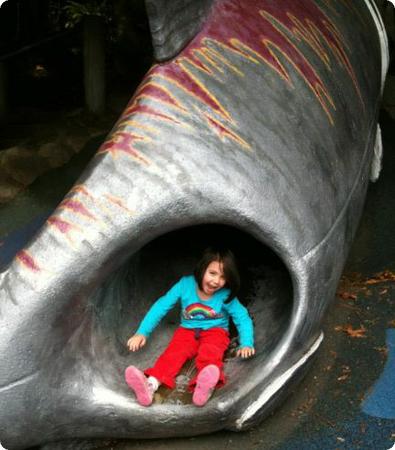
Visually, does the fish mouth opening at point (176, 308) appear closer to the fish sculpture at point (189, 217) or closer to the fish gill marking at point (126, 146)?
the fish sculpture at point (189, 217)

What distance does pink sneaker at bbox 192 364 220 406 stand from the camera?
319 centimetres

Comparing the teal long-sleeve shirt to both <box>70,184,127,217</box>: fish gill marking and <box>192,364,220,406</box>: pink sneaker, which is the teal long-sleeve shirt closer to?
<box>192,364,220,406</box>: pink sneaker

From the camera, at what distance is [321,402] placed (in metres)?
3.60

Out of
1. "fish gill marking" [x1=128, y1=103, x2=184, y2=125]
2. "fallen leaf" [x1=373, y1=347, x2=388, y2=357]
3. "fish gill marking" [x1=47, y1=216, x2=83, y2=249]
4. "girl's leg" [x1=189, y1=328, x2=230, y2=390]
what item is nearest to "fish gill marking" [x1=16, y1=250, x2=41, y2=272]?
"fish gill marking" [x1=47, y1=216, x2=83, y2=249]

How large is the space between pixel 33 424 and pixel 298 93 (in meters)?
1.83

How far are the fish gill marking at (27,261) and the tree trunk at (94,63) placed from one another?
416 centimetres

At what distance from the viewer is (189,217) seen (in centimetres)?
305

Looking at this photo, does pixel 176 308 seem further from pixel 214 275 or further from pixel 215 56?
pixel 215 56

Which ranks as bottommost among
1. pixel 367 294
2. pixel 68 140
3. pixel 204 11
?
pixel 367 294

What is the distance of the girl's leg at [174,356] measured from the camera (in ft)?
11.1

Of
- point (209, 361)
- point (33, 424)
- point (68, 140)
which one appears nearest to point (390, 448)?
point (209, 361)

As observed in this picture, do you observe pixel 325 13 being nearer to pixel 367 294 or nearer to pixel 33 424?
pixel 367 294

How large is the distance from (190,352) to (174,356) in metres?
0.10

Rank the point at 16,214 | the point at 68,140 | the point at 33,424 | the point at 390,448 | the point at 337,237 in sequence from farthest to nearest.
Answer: the point at 68,140, the point at 16,214, the point at 337,237, the point at 390,448, the point at 33,424
